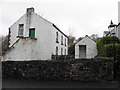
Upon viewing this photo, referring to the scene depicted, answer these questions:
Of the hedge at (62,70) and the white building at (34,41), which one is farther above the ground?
the white building at (34,41)

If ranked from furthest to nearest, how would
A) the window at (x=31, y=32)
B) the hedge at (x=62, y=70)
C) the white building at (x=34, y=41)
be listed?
the window at (x=31, y=32), the white building at (x=34, y=41), the hedge at (x=62, y=70)

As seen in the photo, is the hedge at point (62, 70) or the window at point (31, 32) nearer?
the hedge at point (62, 70)

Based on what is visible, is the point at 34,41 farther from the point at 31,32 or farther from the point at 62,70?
the point at 62,70

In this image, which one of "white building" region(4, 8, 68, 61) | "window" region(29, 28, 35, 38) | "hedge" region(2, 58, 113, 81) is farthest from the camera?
"window" region(29, 28, 35, 38)

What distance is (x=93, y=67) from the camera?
12.7m

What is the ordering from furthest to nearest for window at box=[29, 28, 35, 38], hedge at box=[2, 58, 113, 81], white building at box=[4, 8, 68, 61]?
1. window at box=[29, 28, 35, 38]
2. white building at box=[4, 8, 68, 61]
3. hedge at box=[2, 58, 113, 81]

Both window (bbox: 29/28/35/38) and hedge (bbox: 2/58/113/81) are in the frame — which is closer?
hedge (bbox: 2/58/113/81)

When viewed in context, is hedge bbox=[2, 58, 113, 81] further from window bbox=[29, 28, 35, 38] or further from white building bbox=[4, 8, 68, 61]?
window bbox=[29, 28, 35, 38]

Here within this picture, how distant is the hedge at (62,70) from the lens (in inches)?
493

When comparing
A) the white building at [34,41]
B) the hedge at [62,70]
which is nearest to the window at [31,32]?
the white building at [34,41]

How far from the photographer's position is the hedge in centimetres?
1252

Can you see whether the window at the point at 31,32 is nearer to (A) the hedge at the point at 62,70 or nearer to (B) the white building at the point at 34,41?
(B) the white building at the point at 34,41

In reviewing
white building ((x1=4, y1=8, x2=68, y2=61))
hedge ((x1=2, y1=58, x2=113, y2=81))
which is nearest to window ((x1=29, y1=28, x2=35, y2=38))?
white building ((x1=4, y1=8, x2=68, y2=61))

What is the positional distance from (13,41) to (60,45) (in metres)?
6.71
